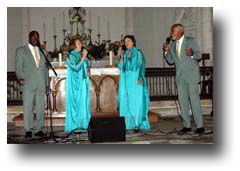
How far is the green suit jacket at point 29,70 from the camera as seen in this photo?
6.07 meters

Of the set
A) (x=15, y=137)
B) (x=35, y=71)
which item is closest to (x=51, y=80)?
(x=35, y=71)

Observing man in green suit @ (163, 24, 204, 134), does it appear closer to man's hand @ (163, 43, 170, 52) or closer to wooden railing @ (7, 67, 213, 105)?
man's hand @ (163, 43, 170, 52)

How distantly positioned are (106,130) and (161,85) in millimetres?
1797

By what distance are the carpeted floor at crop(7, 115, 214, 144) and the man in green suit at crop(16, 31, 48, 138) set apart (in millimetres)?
196

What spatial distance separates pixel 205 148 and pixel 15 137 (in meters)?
2.25

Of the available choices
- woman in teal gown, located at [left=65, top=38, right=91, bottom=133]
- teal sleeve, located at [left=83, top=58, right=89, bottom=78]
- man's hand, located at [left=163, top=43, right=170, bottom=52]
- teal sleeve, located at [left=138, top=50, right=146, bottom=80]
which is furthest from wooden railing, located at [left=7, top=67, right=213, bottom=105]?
teal sleeve, located at [left=83, top=58, right=89, bottom=78]

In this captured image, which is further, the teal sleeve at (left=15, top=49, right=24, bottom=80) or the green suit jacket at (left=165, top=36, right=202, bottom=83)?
the green suit jacket at (left=165, top=36, right=202, bottom=83)

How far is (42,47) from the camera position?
20.3ft

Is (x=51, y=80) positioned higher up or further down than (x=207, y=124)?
higher up

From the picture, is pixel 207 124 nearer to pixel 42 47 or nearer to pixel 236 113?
pixel 236 113

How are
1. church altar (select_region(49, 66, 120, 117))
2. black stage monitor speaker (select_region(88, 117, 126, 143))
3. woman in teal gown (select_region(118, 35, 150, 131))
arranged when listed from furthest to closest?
church altar (select_region(49, 66, 120, 117)) < woman in teal gown (select_region(118, 35, 150, 131)) < black stage monitor speaker (select_region(88, 117, 126, 143))

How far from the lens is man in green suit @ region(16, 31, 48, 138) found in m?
6.08

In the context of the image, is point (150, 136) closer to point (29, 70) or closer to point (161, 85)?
point (161, 85)

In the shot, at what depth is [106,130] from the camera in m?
5.69
